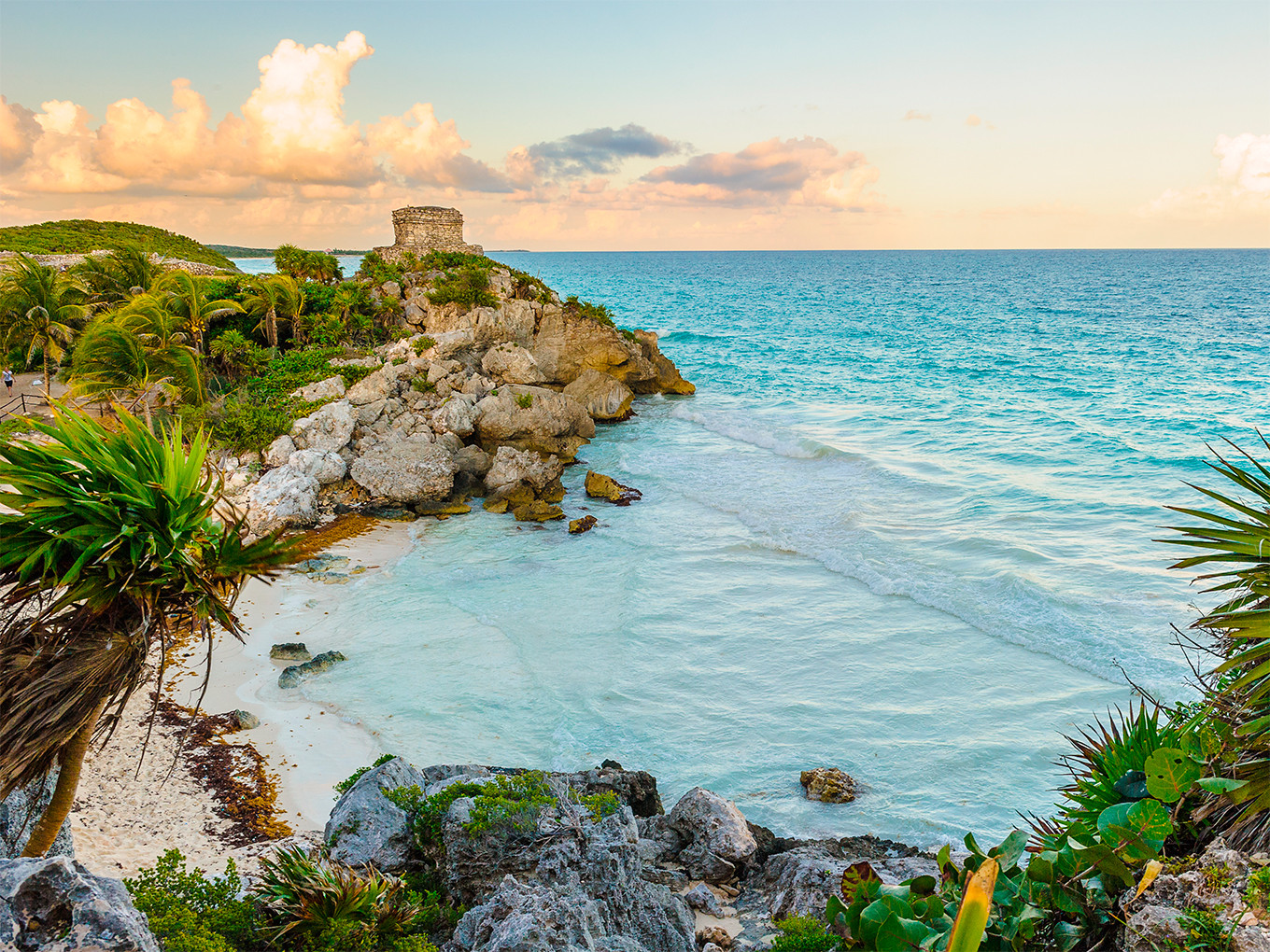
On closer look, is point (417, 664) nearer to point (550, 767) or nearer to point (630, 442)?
point (550, 767)

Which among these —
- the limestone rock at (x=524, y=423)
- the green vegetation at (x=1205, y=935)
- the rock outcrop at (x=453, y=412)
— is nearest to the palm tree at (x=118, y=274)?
the rock outcrop at (x=453, y=412)

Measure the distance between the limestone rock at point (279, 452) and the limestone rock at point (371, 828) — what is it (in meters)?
17.5

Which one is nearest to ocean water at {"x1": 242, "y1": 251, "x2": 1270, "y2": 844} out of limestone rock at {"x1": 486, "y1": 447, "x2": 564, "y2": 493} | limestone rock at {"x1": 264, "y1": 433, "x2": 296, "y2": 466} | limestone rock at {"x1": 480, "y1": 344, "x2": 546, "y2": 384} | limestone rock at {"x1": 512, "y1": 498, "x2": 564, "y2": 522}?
limestone rock at {"x1": 512, "y1": 498, "x2": 564, "y2": 522}

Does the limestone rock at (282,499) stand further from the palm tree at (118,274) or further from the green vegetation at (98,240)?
the green vegetation at (98,240)

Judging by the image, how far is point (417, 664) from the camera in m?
14.2

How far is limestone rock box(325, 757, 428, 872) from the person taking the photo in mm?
7676

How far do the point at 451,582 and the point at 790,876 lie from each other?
11818 mm

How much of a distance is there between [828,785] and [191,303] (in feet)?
88.4

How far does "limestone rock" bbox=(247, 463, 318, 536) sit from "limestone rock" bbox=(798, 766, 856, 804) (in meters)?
15.7

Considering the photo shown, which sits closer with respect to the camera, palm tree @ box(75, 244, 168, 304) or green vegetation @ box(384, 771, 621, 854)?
green vegetation @ box(384, 771, 621, 854)

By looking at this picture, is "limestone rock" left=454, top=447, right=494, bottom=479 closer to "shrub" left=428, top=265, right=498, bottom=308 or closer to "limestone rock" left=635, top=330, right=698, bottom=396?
"shrub" left=428, top=265, right=498, bottom=308

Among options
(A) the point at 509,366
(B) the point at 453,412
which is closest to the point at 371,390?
(B) the point at 453,412

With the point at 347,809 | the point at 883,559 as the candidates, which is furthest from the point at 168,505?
the point at 883,559

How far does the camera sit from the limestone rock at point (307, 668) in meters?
13.2
